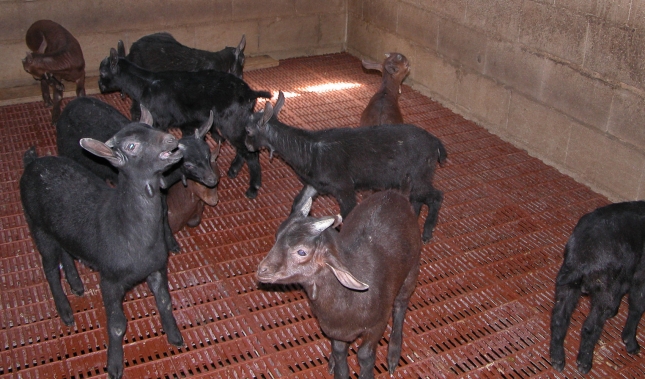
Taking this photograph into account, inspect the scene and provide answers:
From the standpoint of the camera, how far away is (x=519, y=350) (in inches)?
173

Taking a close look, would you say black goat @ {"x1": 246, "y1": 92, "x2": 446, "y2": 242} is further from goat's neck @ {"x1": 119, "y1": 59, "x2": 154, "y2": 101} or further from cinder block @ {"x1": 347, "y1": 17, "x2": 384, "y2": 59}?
cinder block @ {"x1": 347, "y1": 17, "x2": 384, "y2": 59}

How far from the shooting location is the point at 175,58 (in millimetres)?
7719

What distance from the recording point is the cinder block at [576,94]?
20.8ft

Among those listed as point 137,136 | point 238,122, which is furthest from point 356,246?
point 238,122

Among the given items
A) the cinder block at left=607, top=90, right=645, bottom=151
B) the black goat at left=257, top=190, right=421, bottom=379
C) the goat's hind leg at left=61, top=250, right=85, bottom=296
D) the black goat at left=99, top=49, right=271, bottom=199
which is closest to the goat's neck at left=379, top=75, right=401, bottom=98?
the black goat at left=99, top=49, right=271, bottom=199

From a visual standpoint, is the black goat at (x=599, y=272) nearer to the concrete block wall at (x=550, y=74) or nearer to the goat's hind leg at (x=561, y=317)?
the goat's hind leg at (x=561, y=317)

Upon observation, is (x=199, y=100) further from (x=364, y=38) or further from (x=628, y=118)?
(x=364, y=38)

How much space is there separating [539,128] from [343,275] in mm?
4989

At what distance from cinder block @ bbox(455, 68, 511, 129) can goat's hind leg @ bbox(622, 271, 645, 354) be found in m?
3.84

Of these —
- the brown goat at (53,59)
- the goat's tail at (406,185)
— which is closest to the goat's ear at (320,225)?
the goat's tail at (406,185)

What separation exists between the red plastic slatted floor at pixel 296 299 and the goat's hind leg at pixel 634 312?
0.08 metres

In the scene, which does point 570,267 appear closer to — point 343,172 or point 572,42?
point 343,172

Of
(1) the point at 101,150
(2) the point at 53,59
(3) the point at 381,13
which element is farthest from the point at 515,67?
(2) the point at 53,59

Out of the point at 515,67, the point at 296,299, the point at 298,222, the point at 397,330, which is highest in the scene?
the point at 298,222
